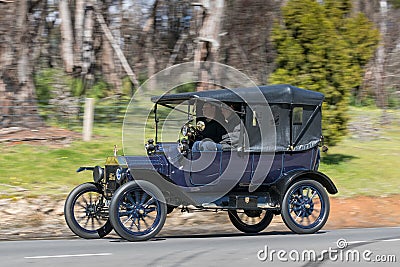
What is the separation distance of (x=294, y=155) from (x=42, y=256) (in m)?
4.70

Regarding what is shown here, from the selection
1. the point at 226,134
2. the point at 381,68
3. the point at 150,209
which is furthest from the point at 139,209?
the point at 381,68

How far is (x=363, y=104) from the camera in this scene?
3484 centimetres

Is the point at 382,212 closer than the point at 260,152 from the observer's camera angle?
No

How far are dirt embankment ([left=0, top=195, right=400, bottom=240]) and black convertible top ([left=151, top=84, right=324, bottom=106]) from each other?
251 centimetres

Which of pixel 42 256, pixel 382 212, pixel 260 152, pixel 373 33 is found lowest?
pixel 382 212

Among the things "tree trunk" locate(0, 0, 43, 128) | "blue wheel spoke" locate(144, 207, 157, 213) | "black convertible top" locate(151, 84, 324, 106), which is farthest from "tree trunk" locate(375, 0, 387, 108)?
"blue wheel spoke" locate(144, 207, 157, 213)

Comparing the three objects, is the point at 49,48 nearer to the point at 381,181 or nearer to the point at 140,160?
the point at 381,181

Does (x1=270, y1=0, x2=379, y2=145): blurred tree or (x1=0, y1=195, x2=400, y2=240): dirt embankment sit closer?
(x1=0, y1=195, x2=400, y2=240): dirt embankment

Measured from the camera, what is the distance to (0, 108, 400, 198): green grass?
650 inches

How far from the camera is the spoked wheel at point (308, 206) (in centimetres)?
1219

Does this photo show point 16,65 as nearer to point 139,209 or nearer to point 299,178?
point 139,209

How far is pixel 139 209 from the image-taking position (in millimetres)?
11172

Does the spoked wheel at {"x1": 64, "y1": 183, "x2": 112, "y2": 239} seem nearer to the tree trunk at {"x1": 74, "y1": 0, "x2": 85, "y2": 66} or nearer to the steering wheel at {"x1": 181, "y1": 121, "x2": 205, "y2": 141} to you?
the steering wheel at {"x1": 181, "y1": 121, "x2": 205, "y2": 141}

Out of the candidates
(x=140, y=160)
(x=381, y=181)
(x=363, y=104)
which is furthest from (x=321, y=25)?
(x=363, y=104)
